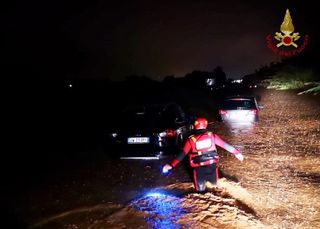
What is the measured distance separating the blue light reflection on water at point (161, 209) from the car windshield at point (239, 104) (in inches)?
436

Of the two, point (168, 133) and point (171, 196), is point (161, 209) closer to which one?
point (171, 196)

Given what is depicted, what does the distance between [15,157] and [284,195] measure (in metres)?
9.66

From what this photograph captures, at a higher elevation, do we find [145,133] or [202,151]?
[145,133]

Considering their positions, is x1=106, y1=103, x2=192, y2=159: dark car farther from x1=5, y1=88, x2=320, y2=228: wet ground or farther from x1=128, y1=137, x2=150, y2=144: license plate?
x1=5, y1=88, x2=320, y2=228: wet ground

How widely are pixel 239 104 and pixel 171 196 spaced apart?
11.3 metres

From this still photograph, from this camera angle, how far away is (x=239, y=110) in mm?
16547

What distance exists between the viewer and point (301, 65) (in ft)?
159

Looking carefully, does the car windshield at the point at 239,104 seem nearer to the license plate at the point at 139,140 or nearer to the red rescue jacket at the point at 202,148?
the license plate at the point at 139,140

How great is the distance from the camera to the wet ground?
18.3 feet

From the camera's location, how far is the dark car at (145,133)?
9.47m

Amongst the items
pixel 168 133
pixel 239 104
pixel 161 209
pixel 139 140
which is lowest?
pixel 161 209

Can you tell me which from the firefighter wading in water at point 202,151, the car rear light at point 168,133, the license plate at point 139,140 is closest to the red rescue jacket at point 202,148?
the firefighter wading in water at point 202,151

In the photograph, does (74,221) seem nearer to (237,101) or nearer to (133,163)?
(133,163)

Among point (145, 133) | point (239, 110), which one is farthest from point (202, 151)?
point (239, 110)
